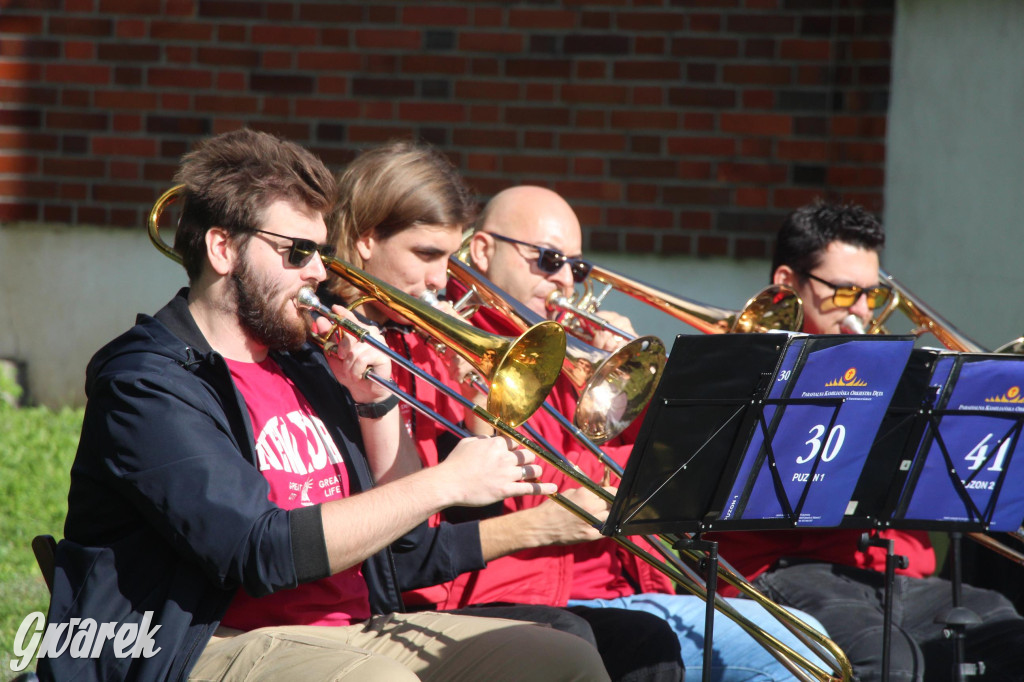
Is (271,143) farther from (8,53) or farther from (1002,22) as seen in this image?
(1002,22)

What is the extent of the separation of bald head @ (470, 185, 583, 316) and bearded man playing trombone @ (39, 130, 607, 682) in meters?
1.08

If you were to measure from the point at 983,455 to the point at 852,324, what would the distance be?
4.24ft

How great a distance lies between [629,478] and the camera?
260 centimetres

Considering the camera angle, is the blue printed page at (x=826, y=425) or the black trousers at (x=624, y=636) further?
the black trousers at (x=624, y=636)

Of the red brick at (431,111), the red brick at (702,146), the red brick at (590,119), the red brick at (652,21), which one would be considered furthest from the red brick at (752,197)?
the red brick at (431,111)

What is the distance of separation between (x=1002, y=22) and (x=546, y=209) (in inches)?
107

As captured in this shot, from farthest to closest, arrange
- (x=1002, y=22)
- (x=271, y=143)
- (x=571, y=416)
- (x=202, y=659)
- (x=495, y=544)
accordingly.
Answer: (x=1002, y=22), (x=571, y=416), (x=495, y=544), (x=271, y=143), (x=202, y=659)

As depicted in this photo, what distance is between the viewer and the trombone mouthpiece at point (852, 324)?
4.34 metres

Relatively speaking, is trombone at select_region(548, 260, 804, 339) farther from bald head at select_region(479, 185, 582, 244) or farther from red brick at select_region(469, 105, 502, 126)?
red brick at select_region(469, 105, 502, 126)

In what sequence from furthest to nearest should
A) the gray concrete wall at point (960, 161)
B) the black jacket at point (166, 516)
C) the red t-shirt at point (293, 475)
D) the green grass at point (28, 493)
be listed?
the gray concrete wall at point (960, 161), the green grass at point (28, 493), the red t-shirt at point (293, 475), the black jacket at point (166, 516)

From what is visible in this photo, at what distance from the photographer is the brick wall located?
5.48 metres

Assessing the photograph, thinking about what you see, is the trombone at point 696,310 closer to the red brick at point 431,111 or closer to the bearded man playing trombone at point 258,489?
the bearded man playing trombone at point 258,489

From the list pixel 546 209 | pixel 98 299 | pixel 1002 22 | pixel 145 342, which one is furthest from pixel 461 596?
pixel 1002 22

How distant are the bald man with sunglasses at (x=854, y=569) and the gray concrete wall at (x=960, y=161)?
1.09m
